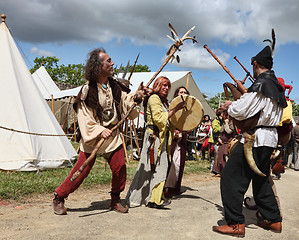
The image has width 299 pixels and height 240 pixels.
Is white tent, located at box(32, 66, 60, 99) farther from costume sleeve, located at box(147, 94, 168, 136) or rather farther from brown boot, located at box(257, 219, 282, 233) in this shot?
brown boot, located at box(257, 219, 282, 233)

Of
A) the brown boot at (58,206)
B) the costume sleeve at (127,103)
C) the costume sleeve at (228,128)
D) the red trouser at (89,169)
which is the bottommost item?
the brown boot at (58,206)

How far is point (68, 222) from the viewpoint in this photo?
10.2ft

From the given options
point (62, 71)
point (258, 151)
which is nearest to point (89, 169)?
point (258, 151)

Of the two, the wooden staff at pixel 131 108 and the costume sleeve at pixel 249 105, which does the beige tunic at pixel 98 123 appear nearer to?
the wooden staff at pixel 131 108

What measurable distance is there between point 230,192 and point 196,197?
166cm

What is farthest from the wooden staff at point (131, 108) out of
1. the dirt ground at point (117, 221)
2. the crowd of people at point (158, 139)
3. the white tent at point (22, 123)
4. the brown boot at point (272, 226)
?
the white tent at point (22, 123)

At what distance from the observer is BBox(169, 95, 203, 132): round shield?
4.12 metres

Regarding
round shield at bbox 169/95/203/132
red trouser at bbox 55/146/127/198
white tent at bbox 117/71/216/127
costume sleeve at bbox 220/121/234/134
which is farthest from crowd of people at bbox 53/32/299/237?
white tent at bbox 117/71/216/127

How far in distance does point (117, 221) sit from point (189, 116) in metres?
1.72

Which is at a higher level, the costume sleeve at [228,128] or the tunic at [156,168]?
the costume sleeve at [228,128]

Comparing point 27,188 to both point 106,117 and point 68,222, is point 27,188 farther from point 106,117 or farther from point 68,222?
point 106,117

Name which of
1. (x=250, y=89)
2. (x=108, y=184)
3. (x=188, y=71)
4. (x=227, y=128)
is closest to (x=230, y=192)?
(x=250, y=89)

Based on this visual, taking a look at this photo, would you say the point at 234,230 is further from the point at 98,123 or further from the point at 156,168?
the point at 98,123

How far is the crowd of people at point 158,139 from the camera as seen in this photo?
3035 mm
